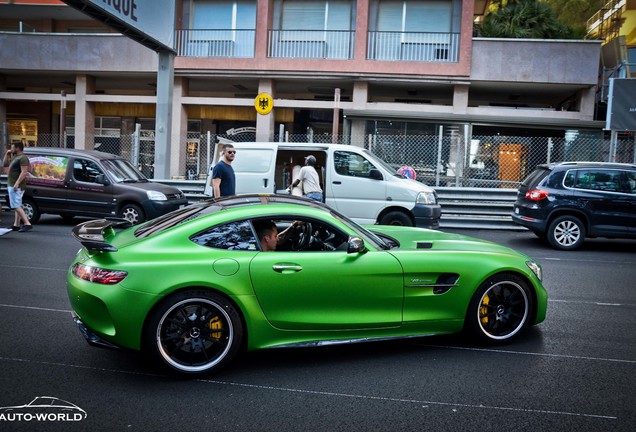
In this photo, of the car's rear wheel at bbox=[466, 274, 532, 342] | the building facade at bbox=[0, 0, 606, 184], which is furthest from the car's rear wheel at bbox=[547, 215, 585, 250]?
the building facade at bbox=[0, 0, 606, 184]

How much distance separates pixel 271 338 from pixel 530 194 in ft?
28.4

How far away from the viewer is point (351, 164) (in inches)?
477

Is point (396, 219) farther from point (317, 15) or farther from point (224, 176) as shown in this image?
point (317, 15)

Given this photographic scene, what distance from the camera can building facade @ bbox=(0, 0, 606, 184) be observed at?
68.9ft

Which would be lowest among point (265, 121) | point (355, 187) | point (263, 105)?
point (355, 187)

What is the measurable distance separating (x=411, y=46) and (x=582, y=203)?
12621mm

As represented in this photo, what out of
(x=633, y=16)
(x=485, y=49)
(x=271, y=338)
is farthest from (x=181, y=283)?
(x=633, y=16)

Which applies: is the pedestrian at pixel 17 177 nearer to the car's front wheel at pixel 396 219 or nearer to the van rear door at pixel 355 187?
the van rear door at pixel 355 187

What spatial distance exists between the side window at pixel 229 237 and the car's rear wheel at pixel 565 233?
8519mm

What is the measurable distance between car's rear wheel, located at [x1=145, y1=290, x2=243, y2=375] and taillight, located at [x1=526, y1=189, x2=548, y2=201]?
28.7 feet

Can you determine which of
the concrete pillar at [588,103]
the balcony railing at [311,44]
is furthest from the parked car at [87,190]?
the concrete pillar at [588,103]

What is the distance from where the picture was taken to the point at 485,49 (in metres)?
21.5

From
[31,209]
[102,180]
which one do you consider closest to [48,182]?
[31,209]

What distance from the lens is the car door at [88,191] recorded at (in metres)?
13.2
